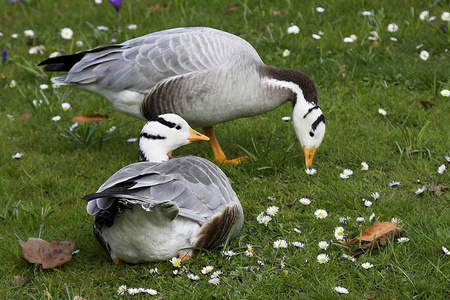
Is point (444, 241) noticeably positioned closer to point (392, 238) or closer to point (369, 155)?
point (392, 238)

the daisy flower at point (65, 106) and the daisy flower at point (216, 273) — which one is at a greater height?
the daisy flower at point (216, 273)

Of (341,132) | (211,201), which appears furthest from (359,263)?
(341,132)

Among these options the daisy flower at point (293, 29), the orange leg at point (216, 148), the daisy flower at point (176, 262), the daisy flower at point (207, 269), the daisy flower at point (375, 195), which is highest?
the daisy flower at point (176, 262)

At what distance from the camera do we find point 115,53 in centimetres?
532

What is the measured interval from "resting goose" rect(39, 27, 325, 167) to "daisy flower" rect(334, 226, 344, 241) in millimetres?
1091

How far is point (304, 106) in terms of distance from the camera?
16.3 feet

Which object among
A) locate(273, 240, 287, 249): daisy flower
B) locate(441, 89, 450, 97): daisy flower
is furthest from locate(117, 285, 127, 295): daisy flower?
locate(441, 89, 450, 97): daisy flower

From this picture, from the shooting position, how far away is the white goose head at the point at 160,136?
420 cm

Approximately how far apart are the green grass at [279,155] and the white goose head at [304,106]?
18 centimetres

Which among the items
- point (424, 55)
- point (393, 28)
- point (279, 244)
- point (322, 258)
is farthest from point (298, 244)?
point (393, 28)

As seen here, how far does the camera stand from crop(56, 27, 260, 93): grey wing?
498 cm

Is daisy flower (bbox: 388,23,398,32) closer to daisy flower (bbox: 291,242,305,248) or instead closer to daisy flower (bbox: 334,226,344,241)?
daisy flower (bbox: 334,226,344,241)

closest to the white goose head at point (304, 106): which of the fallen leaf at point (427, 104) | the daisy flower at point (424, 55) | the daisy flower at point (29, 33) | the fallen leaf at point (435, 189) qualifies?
the fallen leaf at point (435, 189)

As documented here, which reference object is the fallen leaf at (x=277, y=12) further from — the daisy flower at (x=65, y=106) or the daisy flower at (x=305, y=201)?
the daisy flower at (x=305, y=201)
